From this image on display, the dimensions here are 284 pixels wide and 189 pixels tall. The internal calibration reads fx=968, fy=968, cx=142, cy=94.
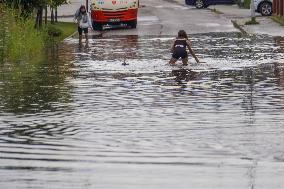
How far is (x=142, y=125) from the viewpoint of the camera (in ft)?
47.3

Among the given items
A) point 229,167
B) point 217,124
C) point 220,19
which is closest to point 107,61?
point 217,124

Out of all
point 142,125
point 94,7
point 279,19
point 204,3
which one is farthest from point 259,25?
point 142,125

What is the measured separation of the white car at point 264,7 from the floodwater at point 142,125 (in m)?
30.5

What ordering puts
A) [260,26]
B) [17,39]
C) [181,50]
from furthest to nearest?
[260,26] → [17,39] → [181,50]

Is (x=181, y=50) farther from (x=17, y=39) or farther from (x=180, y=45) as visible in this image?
(x=17, y=39)

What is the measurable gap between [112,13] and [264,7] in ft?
37.9

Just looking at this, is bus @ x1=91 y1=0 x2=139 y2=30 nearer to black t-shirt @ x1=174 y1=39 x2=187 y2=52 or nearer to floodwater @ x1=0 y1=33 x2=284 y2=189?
floodwater @ x1=0 y1=33 x2=284 y2=189

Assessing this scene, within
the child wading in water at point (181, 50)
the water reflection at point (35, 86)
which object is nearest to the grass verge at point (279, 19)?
the water reflection at point (35, 86)

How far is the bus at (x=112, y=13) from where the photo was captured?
50.9m

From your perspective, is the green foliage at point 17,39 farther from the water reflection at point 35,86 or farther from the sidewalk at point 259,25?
the sidewalk at point 259,25

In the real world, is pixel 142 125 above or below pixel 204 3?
above

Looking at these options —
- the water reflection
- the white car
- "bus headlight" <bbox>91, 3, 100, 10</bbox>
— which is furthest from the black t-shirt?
the white car

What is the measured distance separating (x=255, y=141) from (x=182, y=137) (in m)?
1.06

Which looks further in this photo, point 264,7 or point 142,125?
point 264,7
